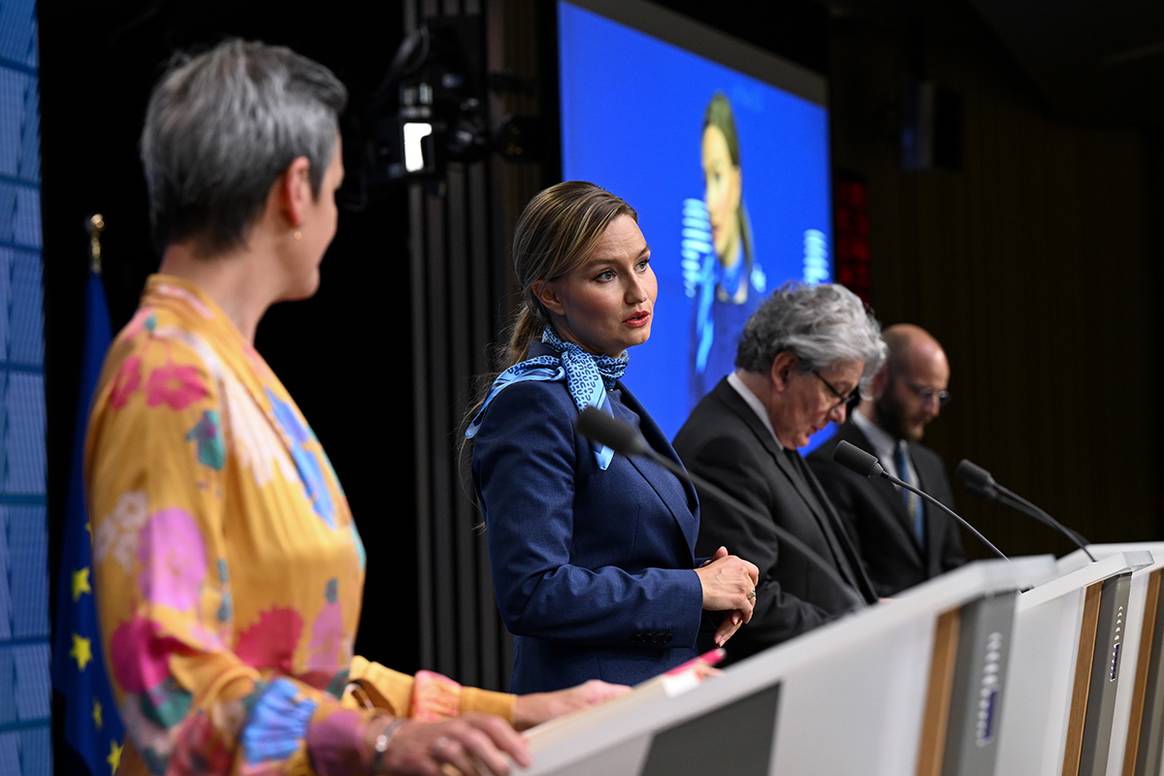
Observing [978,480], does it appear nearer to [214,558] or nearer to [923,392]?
[214,558]

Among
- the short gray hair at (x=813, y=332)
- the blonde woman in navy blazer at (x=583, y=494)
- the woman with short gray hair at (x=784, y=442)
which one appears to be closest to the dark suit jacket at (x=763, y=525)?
the woman with short gray hair at (x=784, y=442)

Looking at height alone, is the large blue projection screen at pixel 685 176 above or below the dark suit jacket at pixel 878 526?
above

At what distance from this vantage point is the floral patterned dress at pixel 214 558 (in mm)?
1219

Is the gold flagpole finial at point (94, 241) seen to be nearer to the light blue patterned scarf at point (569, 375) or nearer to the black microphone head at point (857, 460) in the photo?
the light blue patterned scarf at point (569, 375)

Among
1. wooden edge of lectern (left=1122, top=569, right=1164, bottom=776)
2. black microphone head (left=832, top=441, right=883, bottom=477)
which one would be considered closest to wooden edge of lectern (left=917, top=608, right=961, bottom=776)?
wooden edge of lectern (left=1122, top=569, right=1164, bottom=776)

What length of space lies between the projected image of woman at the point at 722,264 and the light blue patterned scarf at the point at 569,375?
2.62 metres

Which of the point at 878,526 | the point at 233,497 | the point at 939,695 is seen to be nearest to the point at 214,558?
the point at 233,497

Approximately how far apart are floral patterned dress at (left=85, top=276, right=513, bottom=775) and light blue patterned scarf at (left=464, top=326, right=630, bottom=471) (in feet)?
2.41

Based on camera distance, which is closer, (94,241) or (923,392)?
(94,241)

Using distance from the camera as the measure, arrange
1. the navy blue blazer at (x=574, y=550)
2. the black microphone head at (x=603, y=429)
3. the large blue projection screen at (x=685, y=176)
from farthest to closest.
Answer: the large blue projection screen at (x=685, y=176)
the navy blue blazer at (x=574, y=550)
the black microphone head at (x=603, y=429)

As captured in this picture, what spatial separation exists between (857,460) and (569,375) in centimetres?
69

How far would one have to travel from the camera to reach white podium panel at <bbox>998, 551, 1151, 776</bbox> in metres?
1.83

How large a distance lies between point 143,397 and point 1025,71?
7568mm

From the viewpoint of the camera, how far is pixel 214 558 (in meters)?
1.25
